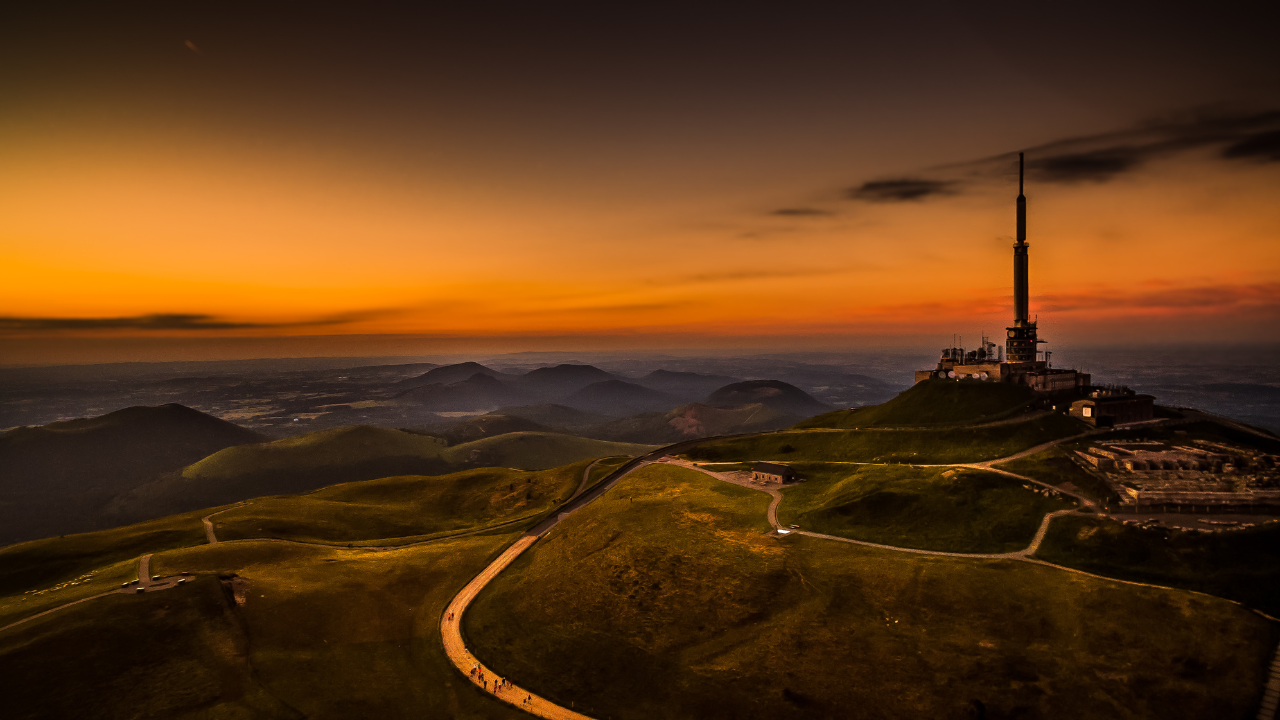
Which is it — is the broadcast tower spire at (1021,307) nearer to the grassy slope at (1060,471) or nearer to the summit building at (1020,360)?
the summit building at (1020,360)

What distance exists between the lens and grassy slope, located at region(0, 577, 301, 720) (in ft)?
172

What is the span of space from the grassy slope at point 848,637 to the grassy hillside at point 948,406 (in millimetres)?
72297

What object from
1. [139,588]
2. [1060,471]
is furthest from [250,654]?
[1060,471]

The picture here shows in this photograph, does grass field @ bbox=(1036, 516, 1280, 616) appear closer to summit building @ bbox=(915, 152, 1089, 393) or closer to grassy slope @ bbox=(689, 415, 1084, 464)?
grassy slope @ bbox=(689, 415, 1084, 464)

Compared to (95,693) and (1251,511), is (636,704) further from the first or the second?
(1251,511)

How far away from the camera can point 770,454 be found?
14125 centimetres

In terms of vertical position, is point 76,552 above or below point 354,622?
below

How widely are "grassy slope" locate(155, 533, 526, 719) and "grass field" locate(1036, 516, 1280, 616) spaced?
3098 inches

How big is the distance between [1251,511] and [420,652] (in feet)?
393

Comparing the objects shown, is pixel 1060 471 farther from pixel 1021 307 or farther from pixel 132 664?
pixel 132 664

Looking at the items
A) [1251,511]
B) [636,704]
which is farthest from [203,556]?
[1251,511]

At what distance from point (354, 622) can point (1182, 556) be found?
112 meters

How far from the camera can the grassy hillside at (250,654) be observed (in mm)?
53844

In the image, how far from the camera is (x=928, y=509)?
90375mm
